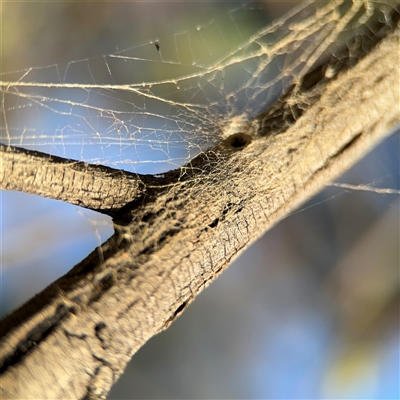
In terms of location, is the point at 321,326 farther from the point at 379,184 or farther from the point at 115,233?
the point at 115,233

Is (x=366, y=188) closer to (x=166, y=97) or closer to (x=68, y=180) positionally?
(x=166, y=97)

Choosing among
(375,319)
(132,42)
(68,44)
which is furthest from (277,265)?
(68,44)

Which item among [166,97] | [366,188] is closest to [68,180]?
[166,97]

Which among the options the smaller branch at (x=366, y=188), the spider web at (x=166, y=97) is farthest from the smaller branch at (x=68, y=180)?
the smaller branch at (x=366, y=188)

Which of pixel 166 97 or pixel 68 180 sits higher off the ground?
pixel 166 97

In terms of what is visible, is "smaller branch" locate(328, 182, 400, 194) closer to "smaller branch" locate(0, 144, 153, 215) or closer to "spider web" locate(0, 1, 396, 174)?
"spider web" locate(0, 1, 396, 174)

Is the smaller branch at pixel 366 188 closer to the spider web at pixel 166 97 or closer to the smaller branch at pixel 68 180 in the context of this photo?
the spider web at pixel 166 97

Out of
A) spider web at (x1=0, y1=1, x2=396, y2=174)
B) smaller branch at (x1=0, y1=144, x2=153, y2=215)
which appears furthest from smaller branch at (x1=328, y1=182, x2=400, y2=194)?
smaller branch at (x1=0, y1=144, x2=153, y2=215)
